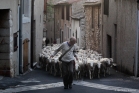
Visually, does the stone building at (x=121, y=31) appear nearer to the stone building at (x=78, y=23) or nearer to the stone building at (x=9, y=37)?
the stone building at (x=9, y=37)

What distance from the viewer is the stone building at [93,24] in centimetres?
3500

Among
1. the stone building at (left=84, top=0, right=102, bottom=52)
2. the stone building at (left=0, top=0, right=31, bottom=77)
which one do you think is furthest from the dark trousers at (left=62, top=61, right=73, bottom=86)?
the stone building at (left=84, top=0, right=102, bottom=52)

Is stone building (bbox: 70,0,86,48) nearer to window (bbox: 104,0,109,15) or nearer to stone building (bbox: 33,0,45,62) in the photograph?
window (bbox: 104,0,109,15)

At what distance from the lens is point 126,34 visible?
21.4m

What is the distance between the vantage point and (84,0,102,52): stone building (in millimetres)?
35000

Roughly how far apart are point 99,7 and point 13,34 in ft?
59.4

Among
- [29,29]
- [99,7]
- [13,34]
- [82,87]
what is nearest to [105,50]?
[99,7]

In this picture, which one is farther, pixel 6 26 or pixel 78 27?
pixel 78 27

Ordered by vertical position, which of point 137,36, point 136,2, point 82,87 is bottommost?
point 82,87

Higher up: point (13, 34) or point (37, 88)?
point (13, 34)

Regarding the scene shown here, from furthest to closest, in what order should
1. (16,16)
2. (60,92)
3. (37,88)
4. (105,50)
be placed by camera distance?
(105,50), (16,16), (37,88), (60,92)

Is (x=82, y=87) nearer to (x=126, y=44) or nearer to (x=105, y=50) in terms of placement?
(x=126, y=44)

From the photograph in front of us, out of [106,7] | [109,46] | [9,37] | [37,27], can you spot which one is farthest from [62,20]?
[9,37]

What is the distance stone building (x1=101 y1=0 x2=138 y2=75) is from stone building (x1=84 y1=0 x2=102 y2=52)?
4821 mm
